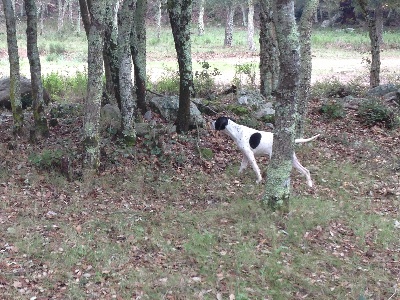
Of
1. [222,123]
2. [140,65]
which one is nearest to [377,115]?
[222,123]

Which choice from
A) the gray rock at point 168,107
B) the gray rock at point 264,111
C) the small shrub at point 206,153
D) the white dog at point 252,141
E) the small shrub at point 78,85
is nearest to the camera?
the white dog at point 252,141

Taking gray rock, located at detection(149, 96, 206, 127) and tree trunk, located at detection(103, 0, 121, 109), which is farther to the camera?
gray rock, located at detection(149, 96, 206, 127)

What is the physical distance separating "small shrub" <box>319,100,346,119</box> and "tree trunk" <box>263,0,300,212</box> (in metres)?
7.14

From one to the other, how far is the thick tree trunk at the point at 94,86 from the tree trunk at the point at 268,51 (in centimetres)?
692

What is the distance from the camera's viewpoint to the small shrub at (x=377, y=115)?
554 inches

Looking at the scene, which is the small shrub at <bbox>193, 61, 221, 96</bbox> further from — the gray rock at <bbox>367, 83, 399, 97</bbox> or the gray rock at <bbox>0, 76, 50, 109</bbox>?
the gray rock at <bbox>367, 83, 399, 97</bbox>

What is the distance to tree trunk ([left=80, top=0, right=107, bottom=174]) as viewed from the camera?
8555mm

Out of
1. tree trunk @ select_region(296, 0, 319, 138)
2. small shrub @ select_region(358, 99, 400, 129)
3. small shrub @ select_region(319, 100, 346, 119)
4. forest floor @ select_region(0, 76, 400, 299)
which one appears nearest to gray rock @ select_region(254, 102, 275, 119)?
small shrub @ select_region(319, 100, 346, 119)

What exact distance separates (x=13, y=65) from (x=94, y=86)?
8.22 feet

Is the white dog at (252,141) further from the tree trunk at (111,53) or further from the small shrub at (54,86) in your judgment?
the small shrub at (54,86)

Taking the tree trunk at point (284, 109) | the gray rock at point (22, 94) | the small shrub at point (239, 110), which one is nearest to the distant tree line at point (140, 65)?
the tree trunk at point (284, 109)

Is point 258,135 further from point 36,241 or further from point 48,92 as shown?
point 48,92

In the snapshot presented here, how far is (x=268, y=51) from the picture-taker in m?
14.8

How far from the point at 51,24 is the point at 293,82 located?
2094 inches
